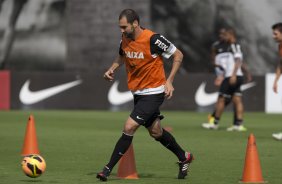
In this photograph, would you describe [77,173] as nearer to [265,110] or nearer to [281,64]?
Result: [281,64]

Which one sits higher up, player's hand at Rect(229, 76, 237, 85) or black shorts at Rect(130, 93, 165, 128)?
player's hand at Rect(229, 76, 237, 85)

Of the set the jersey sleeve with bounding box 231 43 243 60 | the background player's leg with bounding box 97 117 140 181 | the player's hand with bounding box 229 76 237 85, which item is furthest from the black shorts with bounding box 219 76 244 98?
the background player's leg with bounding box 97 117 140 181

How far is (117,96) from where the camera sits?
2759 centimetres

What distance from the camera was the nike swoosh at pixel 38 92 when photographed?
89.9ft

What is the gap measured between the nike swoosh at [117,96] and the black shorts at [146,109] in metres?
16.4

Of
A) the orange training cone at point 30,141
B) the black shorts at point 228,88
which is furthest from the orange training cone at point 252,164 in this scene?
the black shorts at point 228,88

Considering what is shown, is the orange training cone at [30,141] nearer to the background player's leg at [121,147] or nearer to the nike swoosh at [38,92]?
the background player's leg at [121,147]

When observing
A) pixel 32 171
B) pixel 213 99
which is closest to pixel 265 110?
pixel 213 99

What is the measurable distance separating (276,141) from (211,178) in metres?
5.97

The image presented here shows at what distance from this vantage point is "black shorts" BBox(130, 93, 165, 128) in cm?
1070

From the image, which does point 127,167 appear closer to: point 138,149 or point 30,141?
point 30,141

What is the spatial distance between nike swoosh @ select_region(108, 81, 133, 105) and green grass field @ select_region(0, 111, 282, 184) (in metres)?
2.80

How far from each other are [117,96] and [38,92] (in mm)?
2311

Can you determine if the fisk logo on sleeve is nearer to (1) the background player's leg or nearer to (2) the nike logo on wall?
(1) the background player's leg
